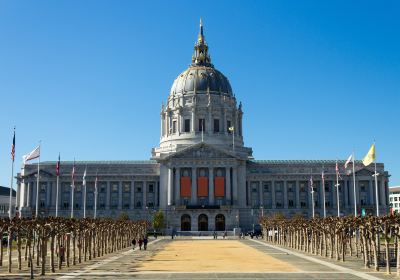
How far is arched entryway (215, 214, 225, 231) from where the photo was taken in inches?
5659

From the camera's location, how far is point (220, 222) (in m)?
144

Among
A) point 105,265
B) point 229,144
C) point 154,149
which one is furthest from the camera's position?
point 154,149

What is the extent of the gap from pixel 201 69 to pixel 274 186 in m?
48.9

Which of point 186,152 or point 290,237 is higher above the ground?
point 186,152

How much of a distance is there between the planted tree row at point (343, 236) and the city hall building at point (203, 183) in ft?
102

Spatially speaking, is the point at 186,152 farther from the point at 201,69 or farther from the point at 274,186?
the point at 201,69

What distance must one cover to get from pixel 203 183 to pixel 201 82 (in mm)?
40718

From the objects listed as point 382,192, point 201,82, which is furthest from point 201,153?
point 382,192

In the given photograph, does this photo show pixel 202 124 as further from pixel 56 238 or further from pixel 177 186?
pixel 56 238

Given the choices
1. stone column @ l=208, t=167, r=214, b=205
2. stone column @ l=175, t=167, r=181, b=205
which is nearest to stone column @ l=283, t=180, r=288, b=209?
stone column @ l=208, t=167, r=214, b=205

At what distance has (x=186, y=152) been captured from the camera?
148500mm

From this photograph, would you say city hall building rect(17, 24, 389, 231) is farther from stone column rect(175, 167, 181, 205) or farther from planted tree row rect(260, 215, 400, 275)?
planted tree row rect(260, 215, 400, 275)

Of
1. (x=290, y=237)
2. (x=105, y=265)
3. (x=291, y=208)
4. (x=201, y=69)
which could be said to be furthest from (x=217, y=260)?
(x=201, y=69)

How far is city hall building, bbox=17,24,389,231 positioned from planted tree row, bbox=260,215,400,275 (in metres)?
31.1
